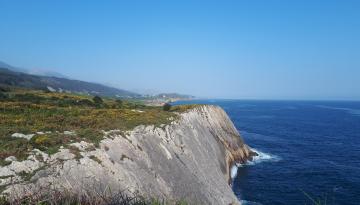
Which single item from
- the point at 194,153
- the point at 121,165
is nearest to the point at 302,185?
the point at 194,153

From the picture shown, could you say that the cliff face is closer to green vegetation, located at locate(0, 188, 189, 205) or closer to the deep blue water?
green vegetation, located at locate(0, 188, 189, 205)

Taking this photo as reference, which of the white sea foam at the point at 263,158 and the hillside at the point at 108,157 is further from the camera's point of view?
the white sea foam at the point at 263,158

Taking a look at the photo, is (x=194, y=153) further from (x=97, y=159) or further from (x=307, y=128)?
(x=307, y=128)

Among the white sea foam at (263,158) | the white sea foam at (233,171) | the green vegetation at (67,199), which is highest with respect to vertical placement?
the green vegetation at (67,199)

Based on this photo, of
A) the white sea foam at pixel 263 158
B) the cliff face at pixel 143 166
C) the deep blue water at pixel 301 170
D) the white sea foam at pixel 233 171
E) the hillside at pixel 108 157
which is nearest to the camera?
the hillside at pixel 108 157

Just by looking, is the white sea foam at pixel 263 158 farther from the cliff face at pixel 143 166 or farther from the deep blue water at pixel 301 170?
the cliff face at pixel 143 166

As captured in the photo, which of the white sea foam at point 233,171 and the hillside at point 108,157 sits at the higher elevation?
the hillside at point 108,157

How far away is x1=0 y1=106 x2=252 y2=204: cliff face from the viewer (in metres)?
20.7

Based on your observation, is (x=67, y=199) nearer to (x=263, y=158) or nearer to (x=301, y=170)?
(x=301, y=170)

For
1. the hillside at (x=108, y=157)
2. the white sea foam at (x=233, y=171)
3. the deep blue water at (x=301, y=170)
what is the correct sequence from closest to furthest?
1. the hillside at (x=108, y=157)
2. the deep blue water at (x=301, y=170)
3. the white sea foam at (x=233, y=171)

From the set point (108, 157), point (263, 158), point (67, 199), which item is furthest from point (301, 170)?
point (67, 199)

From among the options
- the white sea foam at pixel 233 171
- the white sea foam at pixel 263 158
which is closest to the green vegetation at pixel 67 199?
the white sea foam at pixel 233 171

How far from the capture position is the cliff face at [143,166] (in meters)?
20.7

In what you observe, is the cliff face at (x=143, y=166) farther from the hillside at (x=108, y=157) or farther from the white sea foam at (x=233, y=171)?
the white sea foam at (x=233, y=171)
